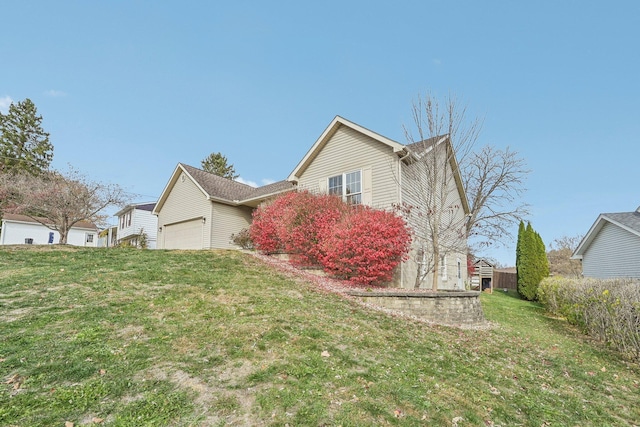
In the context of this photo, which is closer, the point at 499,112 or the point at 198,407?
the point at 198,407

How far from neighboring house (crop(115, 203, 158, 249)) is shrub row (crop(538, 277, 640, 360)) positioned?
91.5ft

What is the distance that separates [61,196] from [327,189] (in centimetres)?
1803

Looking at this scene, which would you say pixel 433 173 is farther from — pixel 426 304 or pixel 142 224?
pixel 142 224

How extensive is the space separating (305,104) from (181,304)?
508 inches

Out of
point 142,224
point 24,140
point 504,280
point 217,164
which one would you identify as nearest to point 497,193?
point 504,280

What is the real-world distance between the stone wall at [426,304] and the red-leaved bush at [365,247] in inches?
59.0

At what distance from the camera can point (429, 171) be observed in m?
12.4

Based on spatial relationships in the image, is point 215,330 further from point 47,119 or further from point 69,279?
point 47,119

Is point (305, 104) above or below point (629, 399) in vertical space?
above

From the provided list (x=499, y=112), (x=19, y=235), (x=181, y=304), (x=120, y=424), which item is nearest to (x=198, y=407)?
(x=120, y=424)

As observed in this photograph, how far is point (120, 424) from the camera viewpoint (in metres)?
3.02

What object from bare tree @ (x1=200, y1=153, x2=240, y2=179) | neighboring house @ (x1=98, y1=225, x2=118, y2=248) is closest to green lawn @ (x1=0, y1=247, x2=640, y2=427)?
neighboring house @ (x1=98, y1=225, x2=118, y2=248)

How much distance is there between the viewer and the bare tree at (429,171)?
12.1 metres

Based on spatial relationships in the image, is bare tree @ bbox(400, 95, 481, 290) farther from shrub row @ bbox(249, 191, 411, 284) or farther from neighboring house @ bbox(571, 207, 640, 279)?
neighboring house @ bbox(571, 207, 640, 279)
